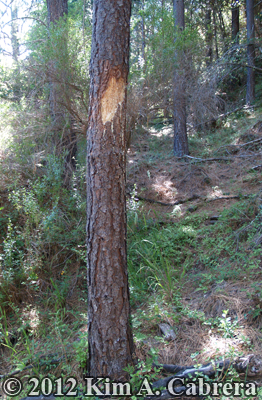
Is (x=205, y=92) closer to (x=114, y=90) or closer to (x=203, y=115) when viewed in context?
(x=203, y=115)

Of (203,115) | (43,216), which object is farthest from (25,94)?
(203,115)

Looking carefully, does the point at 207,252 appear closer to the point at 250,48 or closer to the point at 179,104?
the point at 179,104

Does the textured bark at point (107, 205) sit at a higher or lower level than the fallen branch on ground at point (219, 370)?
higher

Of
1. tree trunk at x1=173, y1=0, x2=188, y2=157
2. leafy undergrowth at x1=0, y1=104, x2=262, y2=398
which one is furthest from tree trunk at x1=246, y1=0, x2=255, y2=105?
leafy undergrowth at x1=0, y1=104, x2=262, y2=398

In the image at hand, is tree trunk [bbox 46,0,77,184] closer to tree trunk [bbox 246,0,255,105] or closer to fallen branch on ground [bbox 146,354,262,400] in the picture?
fallen branch on ground [bbox 146,354,262,400]

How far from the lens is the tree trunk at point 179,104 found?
21.9 ft

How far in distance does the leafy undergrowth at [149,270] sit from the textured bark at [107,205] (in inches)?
13.2

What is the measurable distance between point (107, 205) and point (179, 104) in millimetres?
5385

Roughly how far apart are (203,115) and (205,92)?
2.51 feet

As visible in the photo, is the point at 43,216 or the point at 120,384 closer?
the point at 120,384

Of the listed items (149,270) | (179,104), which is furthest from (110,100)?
(179,104)

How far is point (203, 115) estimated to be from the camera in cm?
760

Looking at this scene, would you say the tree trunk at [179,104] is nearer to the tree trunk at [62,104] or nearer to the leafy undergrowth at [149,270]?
the leafy undergrowth at [149,270]

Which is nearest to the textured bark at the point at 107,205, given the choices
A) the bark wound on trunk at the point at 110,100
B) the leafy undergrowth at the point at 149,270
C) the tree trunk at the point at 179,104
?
the bark wound on trunk at the point at 110,100
